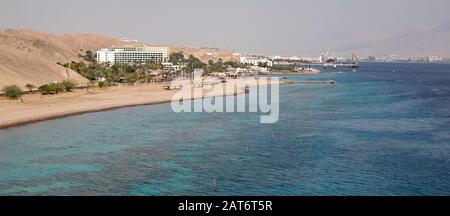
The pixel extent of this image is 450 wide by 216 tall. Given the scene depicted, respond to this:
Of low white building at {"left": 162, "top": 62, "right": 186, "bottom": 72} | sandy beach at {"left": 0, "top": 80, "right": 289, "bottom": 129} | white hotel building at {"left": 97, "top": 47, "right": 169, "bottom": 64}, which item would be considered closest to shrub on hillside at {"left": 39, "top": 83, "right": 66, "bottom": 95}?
sandy beach at {"left": 0, "top": 80, "right": 289, "bottom": 129}

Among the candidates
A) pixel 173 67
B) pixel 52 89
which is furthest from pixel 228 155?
pixel 173 67

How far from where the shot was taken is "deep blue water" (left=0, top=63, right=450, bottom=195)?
51.4 feet

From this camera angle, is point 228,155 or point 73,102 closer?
point 228,155

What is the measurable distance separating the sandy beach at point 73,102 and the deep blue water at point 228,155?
1676mm

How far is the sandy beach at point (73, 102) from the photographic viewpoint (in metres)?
31.1

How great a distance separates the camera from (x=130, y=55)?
11456 cm

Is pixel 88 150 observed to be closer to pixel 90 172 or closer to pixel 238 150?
pixel 90 172

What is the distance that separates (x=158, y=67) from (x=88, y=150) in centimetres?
7250

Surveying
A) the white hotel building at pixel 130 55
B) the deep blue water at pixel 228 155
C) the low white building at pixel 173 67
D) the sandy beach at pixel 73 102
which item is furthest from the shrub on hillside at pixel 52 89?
the white hotel building at pixel 130 55

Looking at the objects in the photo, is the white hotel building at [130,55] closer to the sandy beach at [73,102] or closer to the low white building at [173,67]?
the low white building at [173,67]

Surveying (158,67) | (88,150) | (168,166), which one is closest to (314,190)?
(168,166)

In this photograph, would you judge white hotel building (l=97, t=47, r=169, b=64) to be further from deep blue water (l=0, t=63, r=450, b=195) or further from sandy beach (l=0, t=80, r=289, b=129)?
deep blue water (l=0, t=63, r=450, b=195)

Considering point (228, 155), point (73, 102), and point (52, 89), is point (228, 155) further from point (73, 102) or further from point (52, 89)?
point (52, 89)

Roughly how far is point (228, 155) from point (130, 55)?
9738 centimetres
